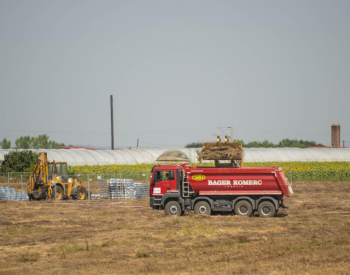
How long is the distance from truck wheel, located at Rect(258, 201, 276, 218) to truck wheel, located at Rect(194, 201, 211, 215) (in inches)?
101

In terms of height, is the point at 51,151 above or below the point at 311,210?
above

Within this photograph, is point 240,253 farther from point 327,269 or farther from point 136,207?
point 136,207

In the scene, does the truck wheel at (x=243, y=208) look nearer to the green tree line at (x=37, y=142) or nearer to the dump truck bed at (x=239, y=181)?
the dump truck bed at (x=239, y=181)

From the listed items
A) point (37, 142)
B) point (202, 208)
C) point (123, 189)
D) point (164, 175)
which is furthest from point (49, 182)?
point (37, 142)

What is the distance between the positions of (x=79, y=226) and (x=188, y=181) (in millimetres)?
5912

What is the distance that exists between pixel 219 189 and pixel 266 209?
8.25ft

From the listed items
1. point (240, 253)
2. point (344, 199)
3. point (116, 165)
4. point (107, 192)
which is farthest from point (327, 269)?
point (116, 165)

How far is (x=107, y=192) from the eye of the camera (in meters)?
37.6

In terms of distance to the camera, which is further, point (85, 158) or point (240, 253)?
point (85, 158)

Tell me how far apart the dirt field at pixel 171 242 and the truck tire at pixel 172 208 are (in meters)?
0.48

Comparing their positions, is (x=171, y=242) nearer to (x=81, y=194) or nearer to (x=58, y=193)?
(x=58, y=193)

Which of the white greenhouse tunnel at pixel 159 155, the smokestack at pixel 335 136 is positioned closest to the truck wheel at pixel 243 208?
the white greenhouse tunnel at pixel 159 155

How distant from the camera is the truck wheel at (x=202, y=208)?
2561cm

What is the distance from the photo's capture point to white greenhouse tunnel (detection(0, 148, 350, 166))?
65.1 m
